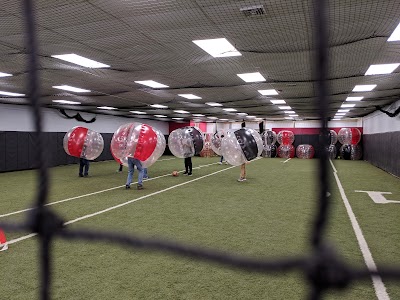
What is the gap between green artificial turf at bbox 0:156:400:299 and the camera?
2922mm

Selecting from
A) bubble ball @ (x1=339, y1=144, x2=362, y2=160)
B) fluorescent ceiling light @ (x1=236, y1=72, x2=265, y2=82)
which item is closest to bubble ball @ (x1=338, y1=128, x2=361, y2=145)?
bubble ball @ (x1=339, y1=144, x2=362, y2=160)

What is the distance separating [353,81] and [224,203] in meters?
5.71

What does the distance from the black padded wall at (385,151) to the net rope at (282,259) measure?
12710 millimetres

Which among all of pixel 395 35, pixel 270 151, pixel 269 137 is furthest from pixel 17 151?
pixel 270 151

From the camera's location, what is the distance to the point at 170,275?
3225mm

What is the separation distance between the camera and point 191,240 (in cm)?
432

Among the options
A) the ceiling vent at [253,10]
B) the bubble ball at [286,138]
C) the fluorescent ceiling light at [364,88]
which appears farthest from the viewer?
the bubble ball at [286,138]

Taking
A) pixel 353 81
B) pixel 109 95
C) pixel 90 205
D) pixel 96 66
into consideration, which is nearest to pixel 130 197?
pixel 90 205

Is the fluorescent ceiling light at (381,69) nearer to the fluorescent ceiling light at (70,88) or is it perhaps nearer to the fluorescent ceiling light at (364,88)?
the fluorescent ceiling light at (364,88)

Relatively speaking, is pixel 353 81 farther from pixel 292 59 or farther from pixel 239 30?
pixel 239 30

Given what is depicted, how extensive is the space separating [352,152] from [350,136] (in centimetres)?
106

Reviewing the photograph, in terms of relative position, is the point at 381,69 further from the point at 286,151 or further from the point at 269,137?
the point at 269,137

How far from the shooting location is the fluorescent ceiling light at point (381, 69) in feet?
25.0

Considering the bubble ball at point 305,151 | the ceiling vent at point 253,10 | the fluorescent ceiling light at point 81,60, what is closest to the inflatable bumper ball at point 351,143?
the bubble ball at point 305,151
